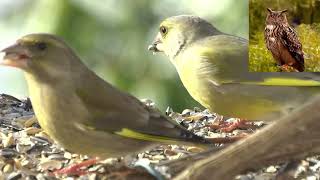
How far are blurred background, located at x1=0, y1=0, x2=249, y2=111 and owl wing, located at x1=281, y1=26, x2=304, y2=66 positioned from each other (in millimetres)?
375

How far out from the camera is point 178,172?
1.88 m

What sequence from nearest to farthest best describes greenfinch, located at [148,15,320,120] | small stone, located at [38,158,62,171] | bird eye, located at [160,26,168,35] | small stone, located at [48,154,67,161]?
small stone, located at [38,158,62,171], small stone, located at [48,154,67,161], greenfinch, located at [148,15,320,120], bird eye, located at [160,26,168,35]

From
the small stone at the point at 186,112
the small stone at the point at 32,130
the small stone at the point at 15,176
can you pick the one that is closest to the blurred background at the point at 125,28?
the small stone at the point at 186,112

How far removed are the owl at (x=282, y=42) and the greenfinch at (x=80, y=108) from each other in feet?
3.13

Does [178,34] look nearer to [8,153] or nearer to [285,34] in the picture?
[285,34]

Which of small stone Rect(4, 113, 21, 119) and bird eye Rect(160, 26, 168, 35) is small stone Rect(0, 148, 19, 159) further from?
bird eye Rect(160, 26, 168, 35)

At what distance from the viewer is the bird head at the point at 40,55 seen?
1.92 m

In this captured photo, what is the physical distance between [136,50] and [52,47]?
4.47 ft

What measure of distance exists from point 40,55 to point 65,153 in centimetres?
49

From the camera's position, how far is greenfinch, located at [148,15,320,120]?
269 cm

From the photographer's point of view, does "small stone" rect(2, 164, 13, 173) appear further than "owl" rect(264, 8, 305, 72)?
No

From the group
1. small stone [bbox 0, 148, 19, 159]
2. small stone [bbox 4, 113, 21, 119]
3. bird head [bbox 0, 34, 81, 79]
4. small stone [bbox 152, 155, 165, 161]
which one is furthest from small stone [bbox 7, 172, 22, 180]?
small stone [bbox 4, 113, 21, 119]

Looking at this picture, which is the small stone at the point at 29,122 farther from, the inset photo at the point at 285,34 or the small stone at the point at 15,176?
the inset photo at the point at 285,34

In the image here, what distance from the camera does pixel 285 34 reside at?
2.86m
